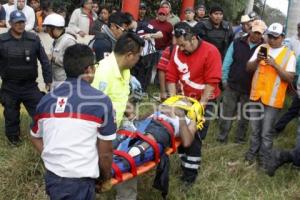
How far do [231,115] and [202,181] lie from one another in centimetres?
154

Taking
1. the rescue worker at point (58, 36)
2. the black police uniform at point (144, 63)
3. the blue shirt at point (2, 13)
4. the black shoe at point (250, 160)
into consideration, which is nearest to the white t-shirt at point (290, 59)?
the black shoe at point (250, 160)

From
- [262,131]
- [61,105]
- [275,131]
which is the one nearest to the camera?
[61,105]

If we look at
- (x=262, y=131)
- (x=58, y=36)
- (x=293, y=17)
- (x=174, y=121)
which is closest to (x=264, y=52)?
(x=262, y=131)

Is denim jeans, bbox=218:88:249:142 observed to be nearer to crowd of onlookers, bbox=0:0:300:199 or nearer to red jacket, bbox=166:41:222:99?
crowd of onlookers, bbox=0:0:300:199

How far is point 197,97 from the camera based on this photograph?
4.71 metres

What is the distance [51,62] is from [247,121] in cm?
273

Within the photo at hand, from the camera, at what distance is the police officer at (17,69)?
515cm

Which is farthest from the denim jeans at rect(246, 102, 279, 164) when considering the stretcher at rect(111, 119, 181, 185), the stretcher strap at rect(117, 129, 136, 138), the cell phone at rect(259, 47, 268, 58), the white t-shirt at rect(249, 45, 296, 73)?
the stretcher strap at rect(117, 129, 136, 138)

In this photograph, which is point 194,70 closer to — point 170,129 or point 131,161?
point 170,129

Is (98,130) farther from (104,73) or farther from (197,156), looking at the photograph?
(197,156)

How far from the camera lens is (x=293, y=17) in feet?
23.3

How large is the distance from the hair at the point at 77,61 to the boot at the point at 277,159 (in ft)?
9.06

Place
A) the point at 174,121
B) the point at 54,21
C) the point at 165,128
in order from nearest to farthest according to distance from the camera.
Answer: the point at 165,128, the point at 174,121, the point at 54,21

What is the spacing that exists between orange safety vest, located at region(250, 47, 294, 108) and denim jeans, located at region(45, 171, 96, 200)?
270 centimetres
